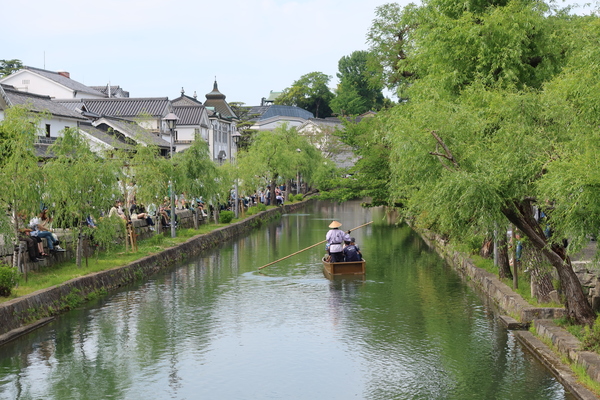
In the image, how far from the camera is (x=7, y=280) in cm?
1580

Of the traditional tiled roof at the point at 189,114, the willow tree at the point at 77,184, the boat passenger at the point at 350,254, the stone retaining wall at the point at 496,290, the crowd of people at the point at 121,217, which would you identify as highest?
the traditional tiled roof at the point at 189,114

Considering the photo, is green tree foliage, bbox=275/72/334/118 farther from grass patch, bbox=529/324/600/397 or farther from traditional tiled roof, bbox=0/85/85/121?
grass patch, bbox=529/324/600/397

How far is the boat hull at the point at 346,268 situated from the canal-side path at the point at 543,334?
3.67 metres

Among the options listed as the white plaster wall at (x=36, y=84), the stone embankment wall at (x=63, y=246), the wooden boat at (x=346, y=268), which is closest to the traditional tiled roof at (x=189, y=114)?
the white plaster wall at (x=36, y=84)

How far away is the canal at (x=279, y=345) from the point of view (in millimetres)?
12312

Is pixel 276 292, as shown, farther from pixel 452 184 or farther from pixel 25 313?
pixel 452 184

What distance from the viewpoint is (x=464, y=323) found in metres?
17.4

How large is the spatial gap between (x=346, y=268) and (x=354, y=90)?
8879 cm

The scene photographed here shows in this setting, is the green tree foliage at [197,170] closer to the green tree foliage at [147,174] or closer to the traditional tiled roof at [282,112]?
the green tree foliage at [147,174]

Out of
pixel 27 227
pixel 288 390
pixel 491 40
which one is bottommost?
pixel 288 390

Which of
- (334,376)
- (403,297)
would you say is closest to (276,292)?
(403,297)

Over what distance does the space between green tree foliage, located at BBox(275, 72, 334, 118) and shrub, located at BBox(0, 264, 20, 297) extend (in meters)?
108

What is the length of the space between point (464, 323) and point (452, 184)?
18.7 feet

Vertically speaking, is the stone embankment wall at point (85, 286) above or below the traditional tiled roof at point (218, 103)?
below
